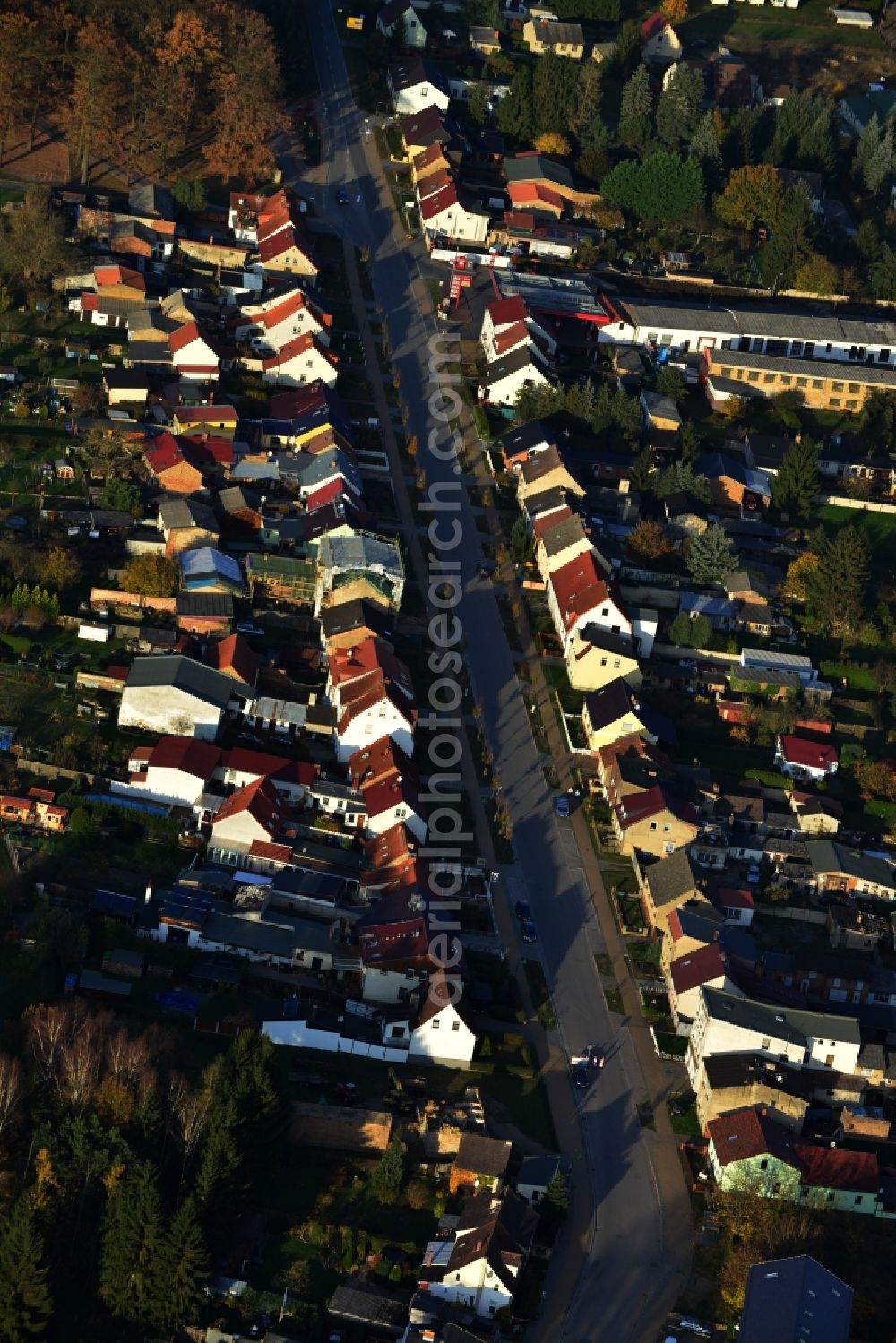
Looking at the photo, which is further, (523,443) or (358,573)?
(523,443)

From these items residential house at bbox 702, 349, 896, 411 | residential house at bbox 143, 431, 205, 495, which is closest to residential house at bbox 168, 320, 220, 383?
residential house at bbox 143, 431, 205, 495

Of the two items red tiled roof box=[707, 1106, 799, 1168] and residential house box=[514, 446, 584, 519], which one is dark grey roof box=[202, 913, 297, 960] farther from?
residential house box=[514, 446, 584, 519]

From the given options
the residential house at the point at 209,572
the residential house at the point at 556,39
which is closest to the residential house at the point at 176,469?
the residential house at the point at 209,572

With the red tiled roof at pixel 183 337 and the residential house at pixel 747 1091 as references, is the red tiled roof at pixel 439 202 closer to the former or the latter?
the red tiled roof at pixel 183 337

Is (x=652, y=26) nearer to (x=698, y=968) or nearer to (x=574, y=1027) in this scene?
(x=698, y=968)

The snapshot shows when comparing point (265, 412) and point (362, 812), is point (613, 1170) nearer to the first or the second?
point (362, 812)

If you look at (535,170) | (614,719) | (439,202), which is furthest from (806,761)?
(535,170)

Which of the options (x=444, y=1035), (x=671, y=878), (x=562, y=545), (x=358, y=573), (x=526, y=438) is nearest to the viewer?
(x=444, y=1035)

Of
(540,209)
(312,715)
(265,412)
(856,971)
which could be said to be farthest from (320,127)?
(856,971)
